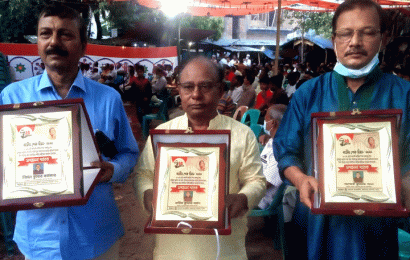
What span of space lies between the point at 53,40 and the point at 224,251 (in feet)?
4.10

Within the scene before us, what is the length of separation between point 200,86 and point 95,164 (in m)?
0.58

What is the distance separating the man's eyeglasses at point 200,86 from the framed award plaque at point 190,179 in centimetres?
27

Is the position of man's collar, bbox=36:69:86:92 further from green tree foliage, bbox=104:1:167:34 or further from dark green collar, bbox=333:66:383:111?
green tree foliage, bbox=104:1:167:34

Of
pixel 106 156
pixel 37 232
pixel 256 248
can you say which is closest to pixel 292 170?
pixel 106 156

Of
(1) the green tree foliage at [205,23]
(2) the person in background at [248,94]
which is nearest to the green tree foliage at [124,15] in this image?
(1) the green tree foliage at [205,23]

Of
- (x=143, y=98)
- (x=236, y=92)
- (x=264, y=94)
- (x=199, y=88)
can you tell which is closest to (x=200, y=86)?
(x=199, y=88)

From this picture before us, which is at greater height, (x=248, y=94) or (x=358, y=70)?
(x=358, y=70)

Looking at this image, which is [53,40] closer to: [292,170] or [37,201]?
[37,201]

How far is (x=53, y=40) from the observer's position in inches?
67.1

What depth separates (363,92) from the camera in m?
1.72

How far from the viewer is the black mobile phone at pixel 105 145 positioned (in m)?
1.74

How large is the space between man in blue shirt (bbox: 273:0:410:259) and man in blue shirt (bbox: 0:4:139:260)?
823 mm

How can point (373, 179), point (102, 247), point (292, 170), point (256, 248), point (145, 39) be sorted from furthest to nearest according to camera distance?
point (145, 39) < point (256, 248) < point (102, 247) < point (292, 170) < point (373, 179)

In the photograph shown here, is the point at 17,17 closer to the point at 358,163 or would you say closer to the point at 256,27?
the point at 358,163
